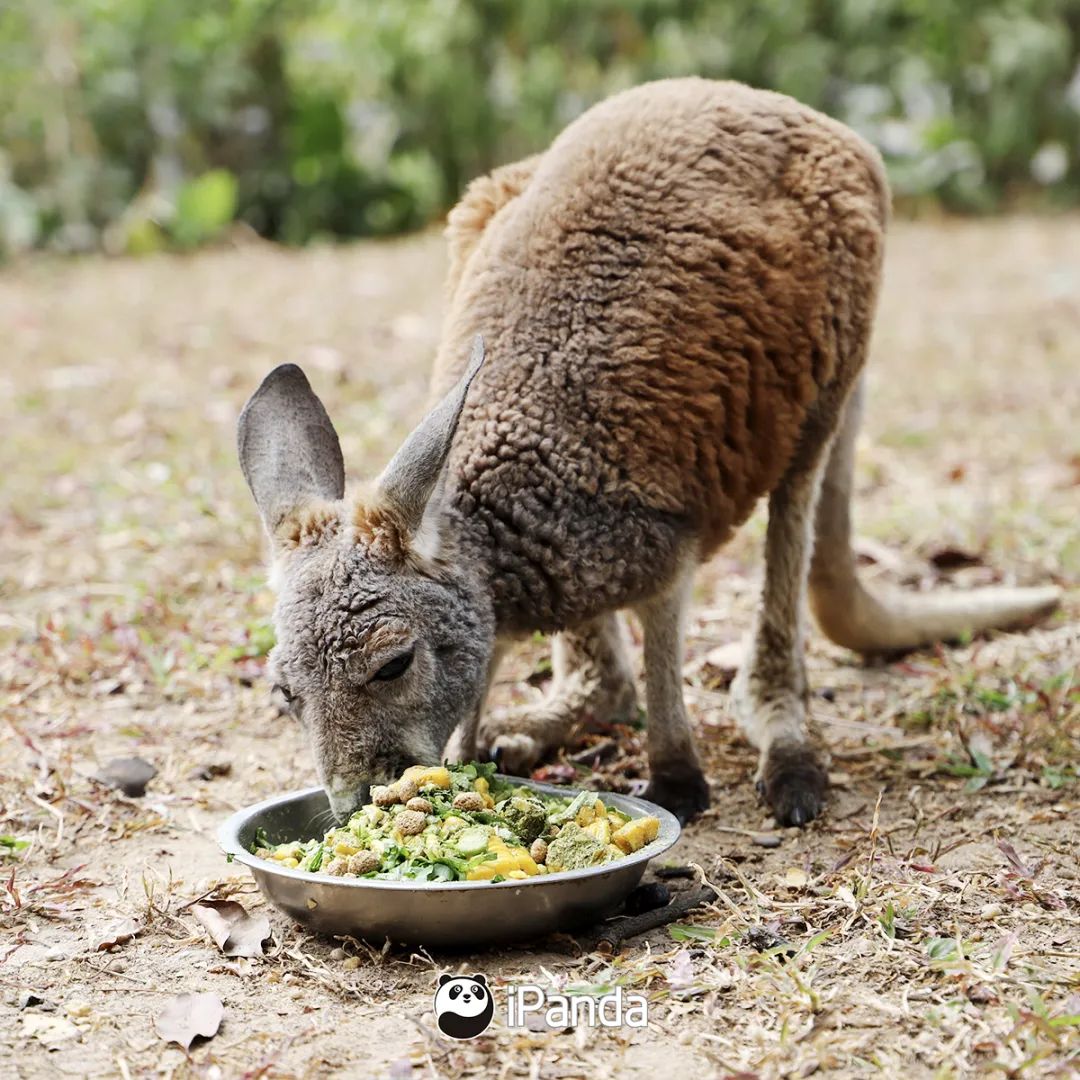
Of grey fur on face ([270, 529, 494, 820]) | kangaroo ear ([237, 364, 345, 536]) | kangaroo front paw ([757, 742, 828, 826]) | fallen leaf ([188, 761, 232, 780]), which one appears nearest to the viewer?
grey fur on face ([270, 529, 494, 820])

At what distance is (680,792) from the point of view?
4023 mm

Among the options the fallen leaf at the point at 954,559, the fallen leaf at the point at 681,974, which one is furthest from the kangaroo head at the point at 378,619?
the fallen leaf at the point at 954,559

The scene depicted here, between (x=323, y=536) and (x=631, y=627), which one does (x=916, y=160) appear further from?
(x=323, y=536)

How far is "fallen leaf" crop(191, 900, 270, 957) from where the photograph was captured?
3.23 metres

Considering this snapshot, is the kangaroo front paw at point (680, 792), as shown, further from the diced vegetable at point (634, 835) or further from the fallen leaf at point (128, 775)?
the fallen leaf at point (128, 775)

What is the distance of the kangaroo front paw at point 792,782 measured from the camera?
3.97m

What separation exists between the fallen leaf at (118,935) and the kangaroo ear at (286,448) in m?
0.98

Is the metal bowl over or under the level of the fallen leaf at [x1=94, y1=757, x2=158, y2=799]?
over

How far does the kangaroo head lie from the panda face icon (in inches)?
27.4

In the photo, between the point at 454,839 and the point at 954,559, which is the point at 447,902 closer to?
the point at 454,839

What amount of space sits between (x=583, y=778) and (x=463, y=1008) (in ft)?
5.08

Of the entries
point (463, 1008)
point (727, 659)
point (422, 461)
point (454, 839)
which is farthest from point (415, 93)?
point (463, 1008)

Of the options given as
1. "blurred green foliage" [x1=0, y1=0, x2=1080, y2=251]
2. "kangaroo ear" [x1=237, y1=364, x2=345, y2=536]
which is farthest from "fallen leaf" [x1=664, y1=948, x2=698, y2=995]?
"blurred green foliage" [x1=0, y1=0, x2=1080, y2=251]

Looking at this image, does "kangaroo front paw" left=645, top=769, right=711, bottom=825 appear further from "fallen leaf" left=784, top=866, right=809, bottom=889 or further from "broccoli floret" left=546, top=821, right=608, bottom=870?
"broccoli floret" left=546, top=821, right=608, bottom=870
